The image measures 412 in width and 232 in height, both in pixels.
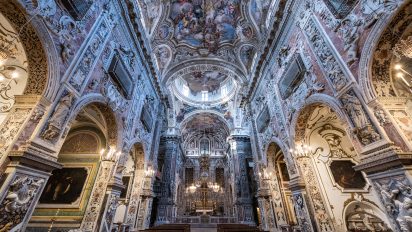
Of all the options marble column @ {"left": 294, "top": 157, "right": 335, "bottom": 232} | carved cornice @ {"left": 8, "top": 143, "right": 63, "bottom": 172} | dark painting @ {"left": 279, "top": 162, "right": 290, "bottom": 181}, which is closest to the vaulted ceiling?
dark painting @ {"left": 279, "top": 162, "right": 290, "bottom": 181}

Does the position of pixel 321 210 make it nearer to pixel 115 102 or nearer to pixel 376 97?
pixel 376 97

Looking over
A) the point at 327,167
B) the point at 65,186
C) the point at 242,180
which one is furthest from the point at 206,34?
the point at 65,186

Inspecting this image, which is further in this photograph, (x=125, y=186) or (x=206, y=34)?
(x=206, y=34)

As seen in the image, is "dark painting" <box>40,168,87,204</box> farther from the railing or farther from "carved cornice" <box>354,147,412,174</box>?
the railing

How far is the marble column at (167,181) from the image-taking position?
1545 centimetres

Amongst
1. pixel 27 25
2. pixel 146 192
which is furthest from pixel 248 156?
pixel 27 25

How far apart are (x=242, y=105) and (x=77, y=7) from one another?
41.4 ft

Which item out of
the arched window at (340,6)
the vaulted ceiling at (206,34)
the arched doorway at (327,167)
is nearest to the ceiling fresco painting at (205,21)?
the vaulted ceiling at (206,34)

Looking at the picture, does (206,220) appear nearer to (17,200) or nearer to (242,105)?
(242,105)

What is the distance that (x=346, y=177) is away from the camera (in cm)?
718

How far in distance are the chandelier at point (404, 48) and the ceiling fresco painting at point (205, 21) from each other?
34.3 feet

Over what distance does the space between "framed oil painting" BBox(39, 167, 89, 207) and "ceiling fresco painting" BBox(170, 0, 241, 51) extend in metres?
10.9

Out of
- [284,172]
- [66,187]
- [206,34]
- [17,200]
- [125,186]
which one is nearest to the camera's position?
[17,200]

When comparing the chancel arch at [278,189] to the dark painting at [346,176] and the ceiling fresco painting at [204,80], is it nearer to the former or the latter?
the dark painting at [346,176]
